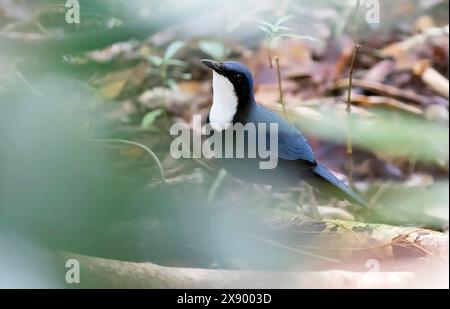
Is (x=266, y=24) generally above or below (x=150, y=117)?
above

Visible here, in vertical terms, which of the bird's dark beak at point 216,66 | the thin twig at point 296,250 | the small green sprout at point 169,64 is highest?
the small green sprout at point 169,64

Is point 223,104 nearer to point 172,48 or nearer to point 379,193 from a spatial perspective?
point 172,48

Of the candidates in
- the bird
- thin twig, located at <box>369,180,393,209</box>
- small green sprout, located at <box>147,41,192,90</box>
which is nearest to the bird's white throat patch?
the bird

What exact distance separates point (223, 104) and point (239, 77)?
0.16 ft

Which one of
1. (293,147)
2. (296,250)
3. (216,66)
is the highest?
(216,66)

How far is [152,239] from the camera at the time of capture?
993 mm

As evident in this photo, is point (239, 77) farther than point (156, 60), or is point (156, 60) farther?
point (156, 60)

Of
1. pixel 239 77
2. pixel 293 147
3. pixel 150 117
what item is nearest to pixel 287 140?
pixel 293 147

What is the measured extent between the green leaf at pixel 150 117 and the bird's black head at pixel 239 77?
0.47 feet

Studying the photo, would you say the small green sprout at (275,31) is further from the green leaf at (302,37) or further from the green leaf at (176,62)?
the green leaf at (176,62)

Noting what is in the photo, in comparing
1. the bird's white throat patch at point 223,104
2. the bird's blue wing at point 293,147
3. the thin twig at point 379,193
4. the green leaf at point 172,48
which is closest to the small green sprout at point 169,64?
the green leaf at point 172,48

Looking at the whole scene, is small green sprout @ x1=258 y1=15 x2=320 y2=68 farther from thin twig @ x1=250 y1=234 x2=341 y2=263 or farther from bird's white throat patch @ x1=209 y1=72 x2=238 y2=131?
A: thin twig @ x1=250 y1=234 x2=341 y2=263

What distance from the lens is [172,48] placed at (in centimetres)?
106

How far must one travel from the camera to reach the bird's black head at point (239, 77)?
37.7 inches
